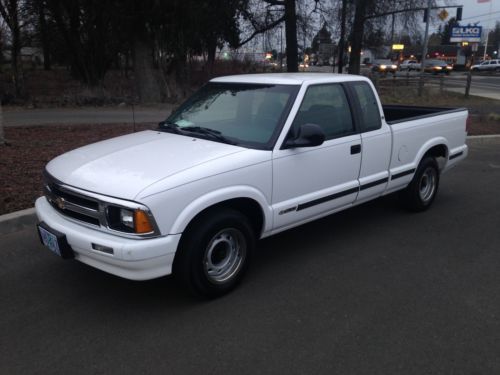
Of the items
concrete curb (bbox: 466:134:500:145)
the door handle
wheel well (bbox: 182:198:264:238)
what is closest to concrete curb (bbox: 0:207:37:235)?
wheel well (bbox: 182:198:264:238)

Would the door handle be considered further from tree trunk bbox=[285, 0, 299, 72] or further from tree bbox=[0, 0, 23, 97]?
tree trunk bbox=[285, 0, 299, 72]

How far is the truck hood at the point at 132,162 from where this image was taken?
3461 millimetres

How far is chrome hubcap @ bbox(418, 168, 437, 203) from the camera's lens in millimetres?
6148

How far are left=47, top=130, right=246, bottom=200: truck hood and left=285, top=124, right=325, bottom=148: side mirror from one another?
478mm

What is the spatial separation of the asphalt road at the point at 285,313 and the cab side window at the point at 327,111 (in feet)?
3.96

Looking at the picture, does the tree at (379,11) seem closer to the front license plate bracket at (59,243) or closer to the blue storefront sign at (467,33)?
the front license plate bracket at (59,243)

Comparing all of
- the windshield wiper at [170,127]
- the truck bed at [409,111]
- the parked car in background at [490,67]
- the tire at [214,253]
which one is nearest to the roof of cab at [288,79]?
the windshield wiper at [170,127]

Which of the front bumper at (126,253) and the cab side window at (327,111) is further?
the cab side window at (327,111)

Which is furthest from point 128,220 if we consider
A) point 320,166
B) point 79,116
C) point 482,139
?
point 79,116

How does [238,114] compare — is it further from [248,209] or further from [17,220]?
[17,220]

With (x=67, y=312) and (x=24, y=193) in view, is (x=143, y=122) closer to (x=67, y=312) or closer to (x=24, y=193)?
(x=24, y=193)

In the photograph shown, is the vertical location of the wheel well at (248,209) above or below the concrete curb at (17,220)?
above

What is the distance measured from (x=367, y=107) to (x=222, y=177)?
2217 mm

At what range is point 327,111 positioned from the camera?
4758 millimetres
